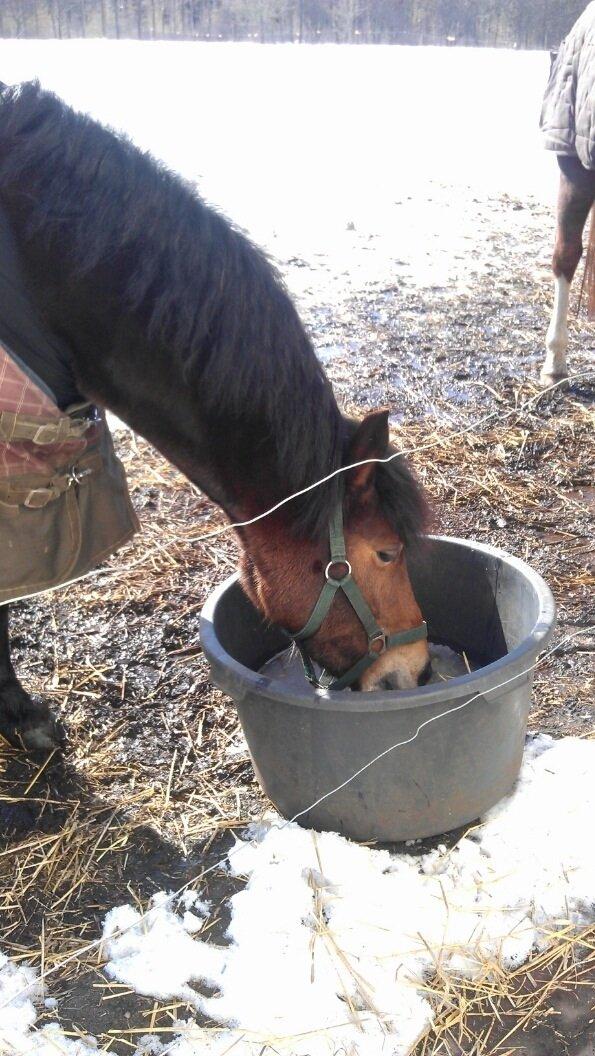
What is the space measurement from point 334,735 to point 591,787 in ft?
2.31

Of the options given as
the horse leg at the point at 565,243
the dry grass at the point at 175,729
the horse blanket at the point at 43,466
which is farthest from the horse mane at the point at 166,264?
the horse leg at the point at 565,243

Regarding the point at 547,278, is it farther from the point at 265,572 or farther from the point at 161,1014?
the point at 161,1014

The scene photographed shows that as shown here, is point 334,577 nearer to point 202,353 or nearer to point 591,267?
point 202,353

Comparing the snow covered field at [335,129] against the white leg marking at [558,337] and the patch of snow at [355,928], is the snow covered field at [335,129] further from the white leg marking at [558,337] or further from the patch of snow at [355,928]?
the patch of snow at [355,928]

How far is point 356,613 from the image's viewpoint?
198cm

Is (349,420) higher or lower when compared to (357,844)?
higher

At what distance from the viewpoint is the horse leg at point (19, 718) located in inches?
96.3

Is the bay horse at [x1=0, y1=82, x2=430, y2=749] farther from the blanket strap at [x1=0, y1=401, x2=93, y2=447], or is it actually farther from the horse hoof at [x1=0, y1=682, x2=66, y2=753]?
the horse hoof at [x1=0, y1=682, x2=66, y2=753]

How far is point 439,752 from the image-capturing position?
1.96m

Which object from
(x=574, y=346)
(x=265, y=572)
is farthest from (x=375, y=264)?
(x=265, y=572)

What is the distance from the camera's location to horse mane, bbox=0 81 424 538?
5.74 ft

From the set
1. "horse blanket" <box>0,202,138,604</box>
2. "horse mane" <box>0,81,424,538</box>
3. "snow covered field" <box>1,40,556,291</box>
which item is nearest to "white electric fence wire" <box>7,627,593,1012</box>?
"horse mane" <box>0,81,424,538</box>

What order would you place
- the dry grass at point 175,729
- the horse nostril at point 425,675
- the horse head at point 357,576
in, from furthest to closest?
the horse nostril at point 425,675 < the horse head at point 357,576 < the dry grass at point 175,729

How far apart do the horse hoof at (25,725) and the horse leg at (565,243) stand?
3068 mm
